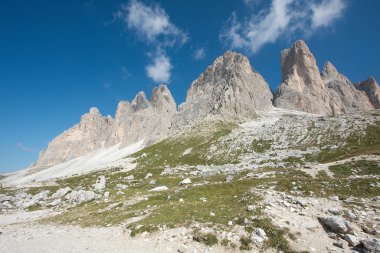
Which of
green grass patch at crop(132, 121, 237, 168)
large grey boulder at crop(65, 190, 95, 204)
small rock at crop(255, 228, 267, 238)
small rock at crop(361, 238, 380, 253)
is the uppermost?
green grass patch at crop(132, 121, 237, 168)

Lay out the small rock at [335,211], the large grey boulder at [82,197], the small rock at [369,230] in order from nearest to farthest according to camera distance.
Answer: the small rock at [369,230], the small rock at [335,211], the large grey boulder at [82,197]

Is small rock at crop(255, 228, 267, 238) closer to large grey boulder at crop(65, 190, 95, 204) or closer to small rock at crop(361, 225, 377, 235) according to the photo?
small rock at crop(361, 225, 377, 235)

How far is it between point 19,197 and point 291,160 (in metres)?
59.9

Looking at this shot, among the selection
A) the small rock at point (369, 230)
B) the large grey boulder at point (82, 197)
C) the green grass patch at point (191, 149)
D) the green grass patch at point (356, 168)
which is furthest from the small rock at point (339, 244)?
the green grass patch at point (191, 149)

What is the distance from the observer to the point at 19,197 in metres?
50.7

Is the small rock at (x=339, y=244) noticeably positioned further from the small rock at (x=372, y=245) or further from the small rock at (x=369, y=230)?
the small rock at (x=369, y=230)

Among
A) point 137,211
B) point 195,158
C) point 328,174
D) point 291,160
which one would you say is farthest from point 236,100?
point 137,211

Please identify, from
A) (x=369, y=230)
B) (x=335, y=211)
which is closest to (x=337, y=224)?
(x=369, y=230)

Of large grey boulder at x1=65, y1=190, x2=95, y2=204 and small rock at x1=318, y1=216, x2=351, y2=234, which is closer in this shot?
small rock at x1=318, y1=216, x2=351, y2=234

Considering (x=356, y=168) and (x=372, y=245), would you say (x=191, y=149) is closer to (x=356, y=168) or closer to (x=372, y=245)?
(x=356, y=168)

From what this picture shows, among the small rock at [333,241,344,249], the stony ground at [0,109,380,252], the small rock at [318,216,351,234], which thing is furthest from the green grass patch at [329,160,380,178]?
the small rock at [333,241,344,249]

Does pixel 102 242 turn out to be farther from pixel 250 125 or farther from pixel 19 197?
pixel 250 125

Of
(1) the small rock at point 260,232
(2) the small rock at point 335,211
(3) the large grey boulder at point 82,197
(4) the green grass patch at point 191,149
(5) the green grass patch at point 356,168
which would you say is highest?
(4) the green grass patch at point 191,149

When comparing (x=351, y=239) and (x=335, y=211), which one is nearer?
(x=351, y=239)
